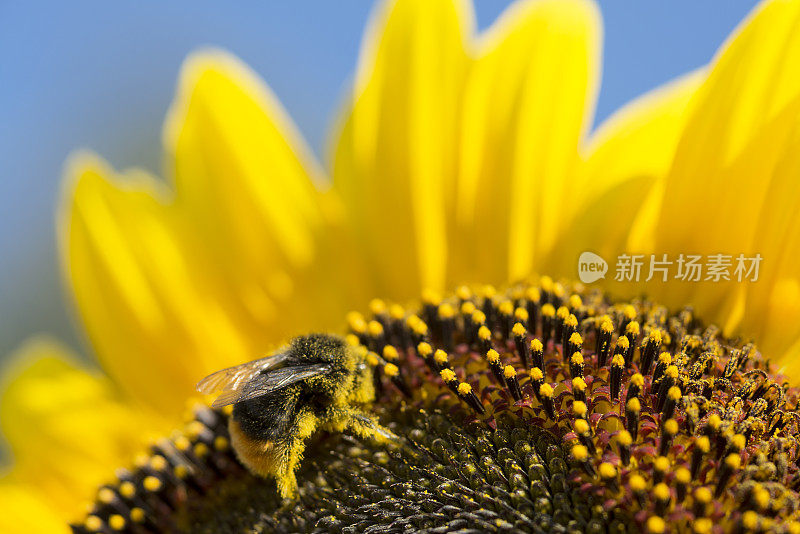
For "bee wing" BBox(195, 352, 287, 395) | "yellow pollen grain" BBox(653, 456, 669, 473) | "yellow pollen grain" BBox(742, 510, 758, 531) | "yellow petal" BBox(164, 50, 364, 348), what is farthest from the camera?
"yellow petal" BBox(164, 50, 364, 348)

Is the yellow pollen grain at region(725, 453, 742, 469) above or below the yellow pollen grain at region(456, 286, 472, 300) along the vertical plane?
below

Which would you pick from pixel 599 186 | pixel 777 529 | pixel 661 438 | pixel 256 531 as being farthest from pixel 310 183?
pixel 777 529

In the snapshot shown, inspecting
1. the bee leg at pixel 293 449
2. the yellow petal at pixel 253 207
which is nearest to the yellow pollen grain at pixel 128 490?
the yellow petal at pixel 253 207

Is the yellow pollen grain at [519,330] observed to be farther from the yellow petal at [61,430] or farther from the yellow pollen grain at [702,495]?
the yellow petal at [61,430]

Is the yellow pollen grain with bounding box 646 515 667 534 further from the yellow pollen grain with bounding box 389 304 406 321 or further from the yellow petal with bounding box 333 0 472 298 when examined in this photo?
the yellow petal with bounding box 333 0 472 298

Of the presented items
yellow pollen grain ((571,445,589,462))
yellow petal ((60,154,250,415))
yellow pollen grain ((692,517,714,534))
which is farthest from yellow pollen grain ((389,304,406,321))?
yellow pollen grain ((692,517,714,534))

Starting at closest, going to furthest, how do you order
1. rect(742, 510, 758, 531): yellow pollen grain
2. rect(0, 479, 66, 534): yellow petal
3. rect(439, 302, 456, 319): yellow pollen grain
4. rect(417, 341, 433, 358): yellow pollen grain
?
rect(742, 510, 758, 531): yellow pollen grain
rect(417, 341, 433, 358): yellow pollen grain
rect(439, 302, 456, 319): yellow pollen grain
rect(0, 479, 66, 534): yellow petal

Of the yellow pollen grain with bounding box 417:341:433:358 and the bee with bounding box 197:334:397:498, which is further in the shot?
the yellow pollen grain with bounding box 417:341:433:358

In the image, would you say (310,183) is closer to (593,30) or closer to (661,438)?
(593,30)
